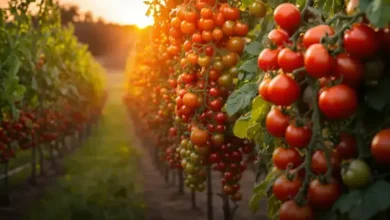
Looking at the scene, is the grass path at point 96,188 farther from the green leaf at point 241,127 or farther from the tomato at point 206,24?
the green leaf at point 241,127

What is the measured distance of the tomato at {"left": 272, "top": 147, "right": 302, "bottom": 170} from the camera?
84.1 inches

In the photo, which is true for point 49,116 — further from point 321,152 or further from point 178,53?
point 321,152

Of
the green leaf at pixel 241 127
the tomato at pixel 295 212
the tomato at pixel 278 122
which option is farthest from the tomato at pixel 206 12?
the tomato at pixel 295 212

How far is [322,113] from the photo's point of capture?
2037 mm

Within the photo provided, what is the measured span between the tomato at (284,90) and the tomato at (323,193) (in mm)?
364

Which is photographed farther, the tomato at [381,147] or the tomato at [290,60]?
the tomato at [290,60]

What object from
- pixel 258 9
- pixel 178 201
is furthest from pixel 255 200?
pixel 178 201

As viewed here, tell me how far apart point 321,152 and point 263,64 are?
1.91 feet

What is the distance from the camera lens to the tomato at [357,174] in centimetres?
184

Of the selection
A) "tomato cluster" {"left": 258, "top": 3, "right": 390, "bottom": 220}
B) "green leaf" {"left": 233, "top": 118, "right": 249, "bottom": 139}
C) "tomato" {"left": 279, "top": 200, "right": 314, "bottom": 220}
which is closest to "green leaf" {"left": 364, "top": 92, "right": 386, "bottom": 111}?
"tomato cluster" {"left": 258, "top": 3, "right": 390, "bottom": 220}

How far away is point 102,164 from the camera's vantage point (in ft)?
53.0

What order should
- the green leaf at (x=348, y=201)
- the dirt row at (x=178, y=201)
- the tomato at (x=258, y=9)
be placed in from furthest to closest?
1. the dirt row at (x=178, y=201)
2. the tomato at (x=258, y=9)
3. the green leaf at (x=348, y=201)

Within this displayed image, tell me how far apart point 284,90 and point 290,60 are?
143mm

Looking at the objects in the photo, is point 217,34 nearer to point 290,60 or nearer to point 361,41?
point 290,60
